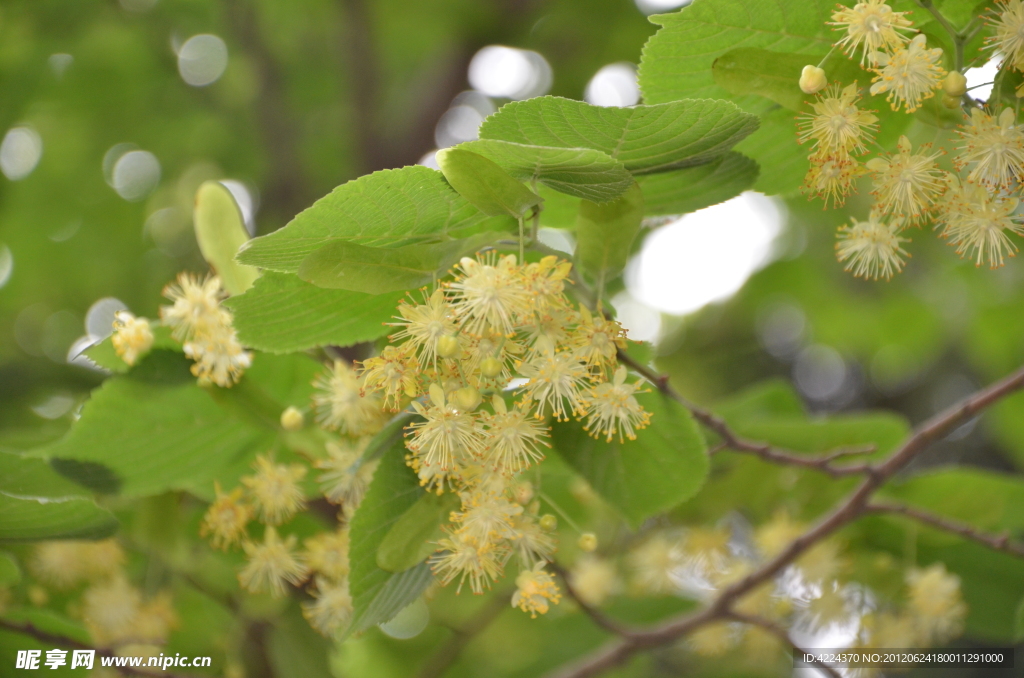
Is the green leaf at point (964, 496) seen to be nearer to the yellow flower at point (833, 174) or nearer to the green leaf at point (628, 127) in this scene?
the yellow flower at point (833, 174)

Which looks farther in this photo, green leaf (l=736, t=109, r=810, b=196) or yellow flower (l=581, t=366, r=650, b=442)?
green leaf (l=736, t=109, r=810, b=196)

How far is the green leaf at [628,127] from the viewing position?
0.80 m

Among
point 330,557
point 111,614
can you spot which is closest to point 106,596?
point 111,614

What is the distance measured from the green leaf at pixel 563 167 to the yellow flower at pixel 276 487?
61 centimetres

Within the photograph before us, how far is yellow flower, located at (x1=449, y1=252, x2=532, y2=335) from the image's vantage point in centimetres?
80

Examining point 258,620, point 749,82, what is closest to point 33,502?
point 258,620

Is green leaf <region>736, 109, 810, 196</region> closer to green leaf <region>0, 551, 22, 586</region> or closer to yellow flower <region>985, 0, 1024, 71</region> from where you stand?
yellow flower <region>985, 0, 1024, 71</region>

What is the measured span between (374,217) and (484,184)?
128mm

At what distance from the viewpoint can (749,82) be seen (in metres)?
0.89

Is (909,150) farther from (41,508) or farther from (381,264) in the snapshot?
(41,508)

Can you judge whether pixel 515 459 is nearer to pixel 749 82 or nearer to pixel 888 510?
pixel 749 82

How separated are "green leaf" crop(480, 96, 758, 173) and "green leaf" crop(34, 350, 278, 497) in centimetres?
60

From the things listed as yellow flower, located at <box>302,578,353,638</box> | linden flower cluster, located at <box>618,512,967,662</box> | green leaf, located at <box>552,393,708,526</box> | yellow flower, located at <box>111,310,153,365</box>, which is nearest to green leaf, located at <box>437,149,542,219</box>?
green leaf, located at <box>552,393,708,526</box>

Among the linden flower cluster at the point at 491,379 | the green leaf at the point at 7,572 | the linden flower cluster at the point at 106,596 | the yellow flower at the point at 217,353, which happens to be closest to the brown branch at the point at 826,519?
the linden flower cluster at the point at 491,379
